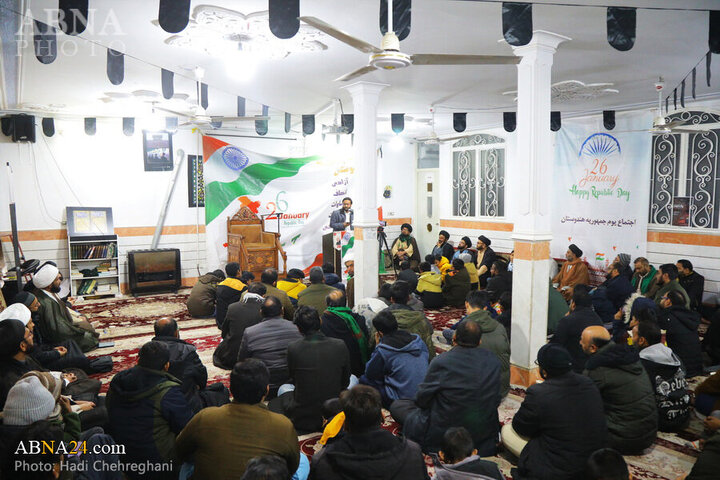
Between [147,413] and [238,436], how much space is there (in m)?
0.67

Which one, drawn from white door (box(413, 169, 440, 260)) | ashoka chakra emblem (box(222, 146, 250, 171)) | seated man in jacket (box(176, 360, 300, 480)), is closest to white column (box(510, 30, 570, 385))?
seated man in jacket (box(176, 360, 300, 480))

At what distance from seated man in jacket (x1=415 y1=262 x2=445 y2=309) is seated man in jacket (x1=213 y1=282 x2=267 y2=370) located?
9.28ft

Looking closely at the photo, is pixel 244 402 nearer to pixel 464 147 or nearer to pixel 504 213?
pixel 504 213

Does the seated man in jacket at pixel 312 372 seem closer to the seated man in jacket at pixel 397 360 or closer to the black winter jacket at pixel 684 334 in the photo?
the seated man in jacket at pixel 397 360

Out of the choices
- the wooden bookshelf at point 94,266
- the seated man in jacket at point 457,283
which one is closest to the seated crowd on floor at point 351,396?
the seated man in jacket at point 457,283

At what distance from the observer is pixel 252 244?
806 centimetres

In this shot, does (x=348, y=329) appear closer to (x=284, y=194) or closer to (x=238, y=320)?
(x=238, y=320)

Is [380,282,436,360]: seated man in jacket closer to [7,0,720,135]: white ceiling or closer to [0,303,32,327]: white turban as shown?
[7,0,720,135]: white ceiling

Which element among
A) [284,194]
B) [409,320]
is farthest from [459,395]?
[284,194]

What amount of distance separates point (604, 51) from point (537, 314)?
2.43m

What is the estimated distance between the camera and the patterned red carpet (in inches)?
118

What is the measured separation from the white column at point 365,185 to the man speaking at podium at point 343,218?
1.90 metres

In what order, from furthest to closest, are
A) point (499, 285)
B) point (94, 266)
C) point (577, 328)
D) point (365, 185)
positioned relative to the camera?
1. point (94, 266)
2. point (365, 185)
3. point (499, 285)
4. point (577, 328)

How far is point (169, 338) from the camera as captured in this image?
315 cm
